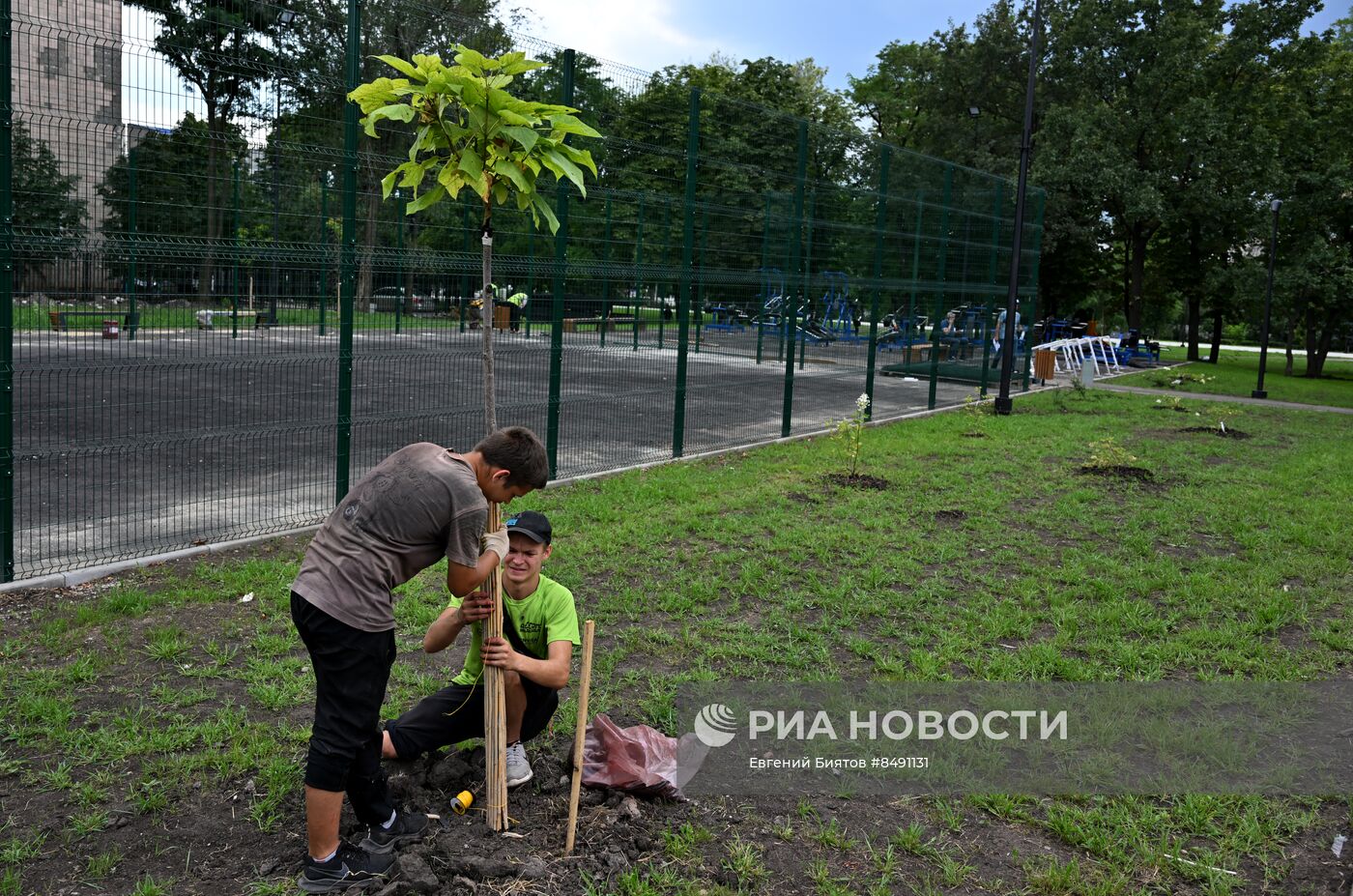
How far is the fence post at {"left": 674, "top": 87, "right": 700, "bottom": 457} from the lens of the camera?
9805 mm

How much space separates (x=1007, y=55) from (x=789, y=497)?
31000 mm

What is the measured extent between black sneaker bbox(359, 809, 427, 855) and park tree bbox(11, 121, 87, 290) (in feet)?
12.6

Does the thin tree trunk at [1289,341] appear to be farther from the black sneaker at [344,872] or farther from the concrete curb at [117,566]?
the black sneaker at [344,872]

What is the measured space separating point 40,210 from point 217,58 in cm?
134

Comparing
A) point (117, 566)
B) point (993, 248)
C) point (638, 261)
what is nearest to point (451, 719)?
point (117, 566)

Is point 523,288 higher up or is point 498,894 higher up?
point 523,288

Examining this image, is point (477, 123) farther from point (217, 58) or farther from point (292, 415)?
point (292, 415)

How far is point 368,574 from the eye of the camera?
3014 mm

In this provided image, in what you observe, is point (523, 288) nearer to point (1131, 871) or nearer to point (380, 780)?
point (380, 780)

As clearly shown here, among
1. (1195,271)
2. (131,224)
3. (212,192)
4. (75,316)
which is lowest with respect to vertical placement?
(75,316)

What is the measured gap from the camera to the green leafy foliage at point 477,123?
10.3ft

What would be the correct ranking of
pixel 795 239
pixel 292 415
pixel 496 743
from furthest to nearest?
pixel 292 415, pixel 795 239, pixel 496 743

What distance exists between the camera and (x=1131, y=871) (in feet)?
10.9

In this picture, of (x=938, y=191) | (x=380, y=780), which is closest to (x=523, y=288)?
(x=380, y=780)
